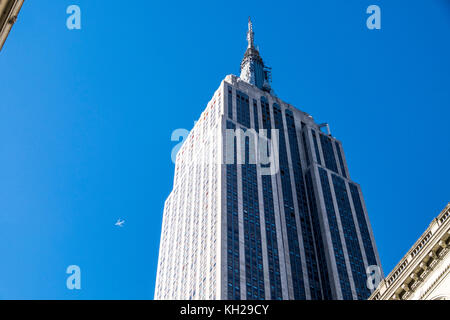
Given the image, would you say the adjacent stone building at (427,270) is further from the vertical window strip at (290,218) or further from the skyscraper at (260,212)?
the vertical window strip at (290,218)

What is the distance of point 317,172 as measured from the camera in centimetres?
15500

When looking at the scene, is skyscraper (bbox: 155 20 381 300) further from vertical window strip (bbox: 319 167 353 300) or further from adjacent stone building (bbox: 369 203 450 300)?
adjacent stone building (bbox: 369 203 450 300)

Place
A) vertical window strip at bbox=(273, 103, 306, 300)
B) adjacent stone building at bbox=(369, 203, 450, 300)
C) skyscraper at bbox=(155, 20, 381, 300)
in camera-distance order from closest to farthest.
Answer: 1. adjacent stone building at bbox=(369, 203, 450, 300)
2. skyscraper at bbox=(155, 20, 381, 300)
3. vertical window strip at bbox=(273, 103, 306, 300)

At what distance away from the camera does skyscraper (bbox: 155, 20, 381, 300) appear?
4604 inches

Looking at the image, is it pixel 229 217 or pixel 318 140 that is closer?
pixel 229 217

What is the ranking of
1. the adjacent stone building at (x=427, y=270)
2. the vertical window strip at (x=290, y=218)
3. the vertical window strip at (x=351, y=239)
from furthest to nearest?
the vertical window strip at (x=351, y=239), the vertical window strip at (x=290, y=218), the adjacent stone building at (x=427, y=270)

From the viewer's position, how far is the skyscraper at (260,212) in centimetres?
11694

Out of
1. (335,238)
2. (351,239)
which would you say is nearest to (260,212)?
(335,238)

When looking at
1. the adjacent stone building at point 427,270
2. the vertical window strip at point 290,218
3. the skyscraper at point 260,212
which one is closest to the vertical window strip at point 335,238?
the skyscraper at point 260,212

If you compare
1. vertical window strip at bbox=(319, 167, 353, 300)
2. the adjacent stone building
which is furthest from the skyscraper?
the adjacent stone building

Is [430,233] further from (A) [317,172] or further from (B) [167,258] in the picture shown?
(A) [317,172]

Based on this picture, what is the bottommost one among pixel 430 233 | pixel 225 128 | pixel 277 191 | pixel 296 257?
pixel 430 233
